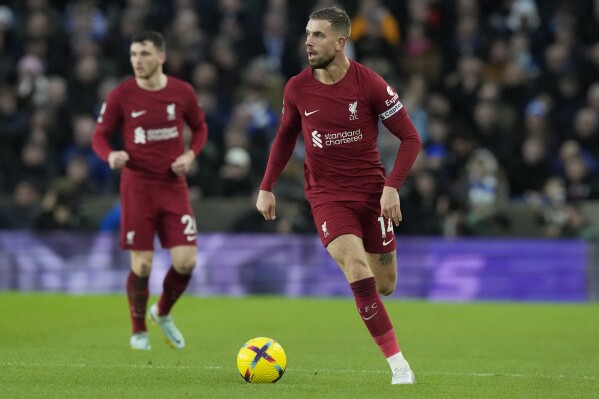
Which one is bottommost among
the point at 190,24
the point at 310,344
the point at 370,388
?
the point at 310,344

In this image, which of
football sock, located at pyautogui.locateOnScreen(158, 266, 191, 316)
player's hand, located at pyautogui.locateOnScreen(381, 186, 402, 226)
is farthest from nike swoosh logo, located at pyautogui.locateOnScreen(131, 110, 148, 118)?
player's hand, located at pyautogui.locateOnScreen(381, 186, 402, 226)

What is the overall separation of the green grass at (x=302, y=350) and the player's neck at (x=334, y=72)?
7.14 ft

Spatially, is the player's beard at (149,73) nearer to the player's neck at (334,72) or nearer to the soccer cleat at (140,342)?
the soccer cleat at (140,342)

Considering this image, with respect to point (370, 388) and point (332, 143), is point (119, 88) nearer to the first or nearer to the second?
point (332, 143)

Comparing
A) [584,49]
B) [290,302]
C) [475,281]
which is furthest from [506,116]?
[290,302]

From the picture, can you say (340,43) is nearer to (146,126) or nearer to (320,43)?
(320,43)

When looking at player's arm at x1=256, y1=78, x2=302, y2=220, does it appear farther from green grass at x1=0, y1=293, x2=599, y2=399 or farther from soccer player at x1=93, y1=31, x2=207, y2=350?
soccer player at x1=93, y1=31, x2=207, y2=350

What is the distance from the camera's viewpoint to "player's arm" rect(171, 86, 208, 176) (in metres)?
11.6

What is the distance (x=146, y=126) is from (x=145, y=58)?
629mm

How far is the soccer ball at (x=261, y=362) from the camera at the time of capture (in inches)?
346

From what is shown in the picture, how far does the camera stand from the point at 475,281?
59.8ft

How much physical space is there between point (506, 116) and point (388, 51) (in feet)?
7.81

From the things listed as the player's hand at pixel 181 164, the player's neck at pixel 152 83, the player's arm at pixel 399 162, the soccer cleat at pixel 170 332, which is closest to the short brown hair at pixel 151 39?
the player's neck at pixel 152 83

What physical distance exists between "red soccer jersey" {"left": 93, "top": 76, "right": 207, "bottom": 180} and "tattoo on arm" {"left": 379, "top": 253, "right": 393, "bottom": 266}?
9.53 ft
